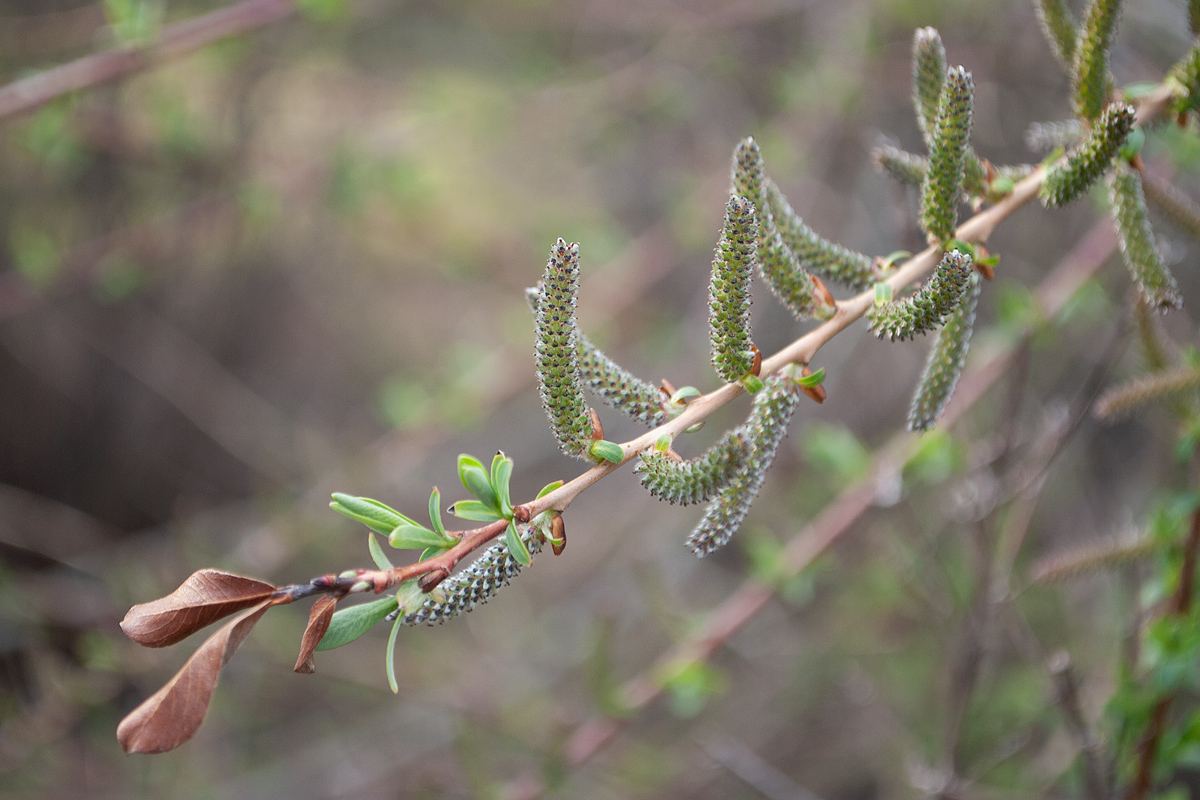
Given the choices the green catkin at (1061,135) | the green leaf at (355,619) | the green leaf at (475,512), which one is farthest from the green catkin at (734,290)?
the green catkin at (1061,135)

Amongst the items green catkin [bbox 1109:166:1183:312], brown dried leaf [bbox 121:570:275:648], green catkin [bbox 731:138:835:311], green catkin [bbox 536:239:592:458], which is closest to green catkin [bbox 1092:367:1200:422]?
green catkin [bbox 1109:166:1183:312]

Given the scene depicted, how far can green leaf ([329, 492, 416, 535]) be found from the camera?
64 centimetres

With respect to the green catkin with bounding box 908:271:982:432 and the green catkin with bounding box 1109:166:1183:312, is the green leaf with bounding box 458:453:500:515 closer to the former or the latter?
the green catkin with bounding box 908:271:982:432

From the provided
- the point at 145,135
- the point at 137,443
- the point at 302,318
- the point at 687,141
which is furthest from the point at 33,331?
the point at 687,141

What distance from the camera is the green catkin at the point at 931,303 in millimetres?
606

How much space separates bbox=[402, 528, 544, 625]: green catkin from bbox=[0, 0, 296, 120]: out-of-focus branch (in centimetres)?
165

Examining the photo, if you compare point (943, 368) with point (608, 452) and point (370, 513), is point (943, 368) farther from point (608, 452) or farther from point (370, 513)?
point (370, 513)

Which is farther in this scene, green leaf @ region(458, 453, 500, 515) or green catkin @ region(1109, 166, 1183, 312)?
green catkin @ region(1109, 166, 1183, 312)

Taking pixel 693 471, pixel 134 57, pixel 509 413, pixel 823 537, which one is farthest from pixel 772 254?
pixel 509 413

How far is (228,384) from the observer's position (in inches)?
144

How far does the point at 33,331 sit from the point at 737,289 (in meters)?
3.56

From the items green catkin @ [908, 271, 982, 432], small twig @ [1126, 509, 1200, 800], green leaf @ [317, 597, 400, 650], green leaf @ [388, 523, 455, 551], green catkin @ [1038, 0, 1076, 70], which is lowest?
small twig @ [1126, 509, 1200, 800]

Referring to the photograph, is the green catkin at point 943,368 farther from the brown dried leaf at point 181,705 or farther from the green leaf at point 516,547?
the brown dried leaf at point 181,705

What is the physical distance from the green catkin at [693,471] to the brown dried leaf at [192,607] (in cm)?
30
